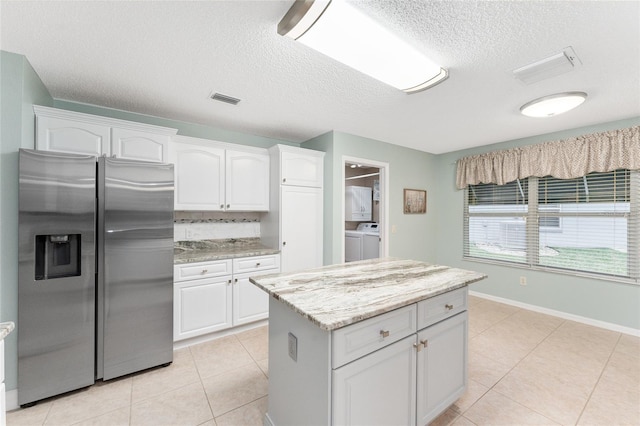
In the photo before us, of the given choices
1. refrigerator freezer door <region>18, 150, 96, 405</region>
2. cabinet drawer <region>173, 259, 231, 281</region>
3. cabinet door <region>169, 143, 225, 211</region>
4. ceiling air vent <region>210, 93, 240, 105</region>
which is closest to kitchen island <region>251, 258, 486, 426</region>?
cabinet drawer <region>173, 259, 231, 281</region>

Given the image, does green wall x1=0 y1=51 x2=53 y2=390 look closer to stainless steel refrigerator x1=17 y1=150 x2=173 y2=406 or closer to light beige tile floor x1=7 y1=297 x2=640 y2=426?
stainless steel refrigerator x1=17 y1=150 x2=173 y2=406

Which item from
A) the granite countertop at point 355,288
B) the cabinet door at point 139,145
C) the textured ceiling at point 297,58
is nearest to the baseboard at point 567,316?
the textured ceiling at point 297,58

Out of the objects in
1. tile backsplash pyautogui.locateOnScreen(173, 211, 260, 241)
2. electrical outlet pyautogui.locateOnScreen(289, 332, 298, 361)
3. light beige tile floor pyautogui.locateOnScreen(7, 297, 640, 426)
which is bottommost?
light beige tile floor pyautogui.locateOnScreen(7, 297, 640, 426)

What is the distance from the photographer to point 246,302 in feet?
9.75

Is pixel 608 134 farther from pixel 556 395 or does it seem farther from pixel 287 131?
pixel 287 131

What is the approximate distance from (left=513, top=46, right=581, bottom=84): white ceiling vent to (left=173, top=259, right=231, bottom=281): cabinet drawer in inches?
120

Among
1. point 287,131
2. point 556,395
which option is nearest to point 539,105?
point 556,395

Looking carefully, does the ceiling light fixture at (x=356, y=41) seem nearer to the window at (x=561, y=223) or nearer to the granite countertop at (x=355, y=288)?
the granite countertop at (x=355, y=288)

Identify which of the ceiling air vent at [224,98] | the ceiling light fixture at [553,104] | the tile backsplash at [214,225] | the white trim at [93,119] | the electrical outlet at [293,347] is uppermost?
the ceiling air vent at [224,98]

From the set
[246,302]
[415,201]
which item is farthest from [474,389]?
[415,201]

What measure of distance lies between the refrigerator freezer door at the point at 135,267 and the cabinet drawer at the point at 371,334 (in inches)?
69.9

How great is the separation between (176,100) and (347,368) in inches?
105

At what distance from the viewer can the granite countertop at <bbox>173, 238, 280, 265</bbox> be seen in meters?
2.72

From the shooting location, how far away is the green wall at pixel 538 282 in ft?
9.98
